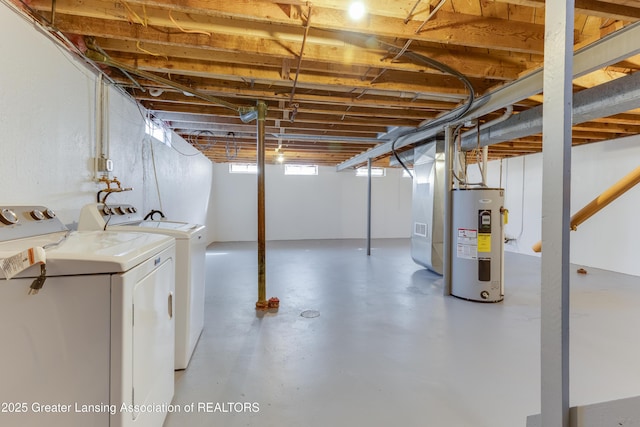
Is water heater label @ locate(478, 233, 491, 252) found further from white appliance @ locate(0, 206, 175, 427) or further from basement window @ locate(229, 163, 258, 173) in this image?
basement window @ locate(229, 163, 258, 173)

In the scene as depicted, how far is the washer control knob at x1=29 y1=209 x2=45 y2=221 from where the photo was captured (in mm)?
1548

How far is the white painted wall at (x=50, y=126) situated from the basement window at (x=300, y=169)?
5.89 meters

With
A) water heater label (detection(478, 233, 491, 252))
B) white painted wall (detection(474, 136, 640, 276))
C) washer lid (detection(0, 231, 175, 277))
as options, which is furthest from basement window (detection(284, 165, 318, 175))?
washer lid (detection(0, 231, 175, 277))

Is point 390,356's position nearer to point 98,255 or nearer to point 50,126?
point 98,255

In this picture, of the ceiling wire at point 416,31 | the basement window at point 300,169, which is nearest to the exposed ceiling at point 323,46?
the ceiling wire at point 416,31

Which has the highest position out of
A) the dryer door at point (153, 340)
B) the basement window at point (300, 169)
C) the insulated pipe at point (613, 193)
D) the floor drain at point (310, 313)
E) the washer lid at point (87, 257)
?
the basement window at point (300, 169)

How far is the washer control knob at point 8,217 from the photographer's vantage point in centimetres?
133

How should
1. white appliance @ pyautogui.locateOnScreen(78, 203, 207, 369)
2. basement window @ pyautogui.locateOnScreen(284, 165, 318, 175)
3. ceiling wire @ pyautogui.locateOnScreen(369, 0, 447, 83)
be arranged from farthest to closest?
basement window @ pyautogui.locateOnScreen(284, 165, 318, 175) → white appliance @ pyautogui.locateOnScreen(78, 203, 207, 369) → ceiling wire @ pyautogui.locateOnScreen(369, 0, 447, 83)

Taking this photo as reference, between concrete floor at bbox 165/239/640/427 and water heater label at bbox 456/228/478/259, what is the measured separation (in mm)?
571

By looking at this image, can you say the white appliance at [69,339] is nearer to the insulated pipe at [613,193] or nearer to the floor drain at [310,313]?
the floor drain at [310,313]

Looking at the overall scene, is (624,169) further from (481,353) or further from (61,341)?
(61,341)

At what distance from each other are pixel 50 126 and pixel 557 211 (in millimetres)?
2585

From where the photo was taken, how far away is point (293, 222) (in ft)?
29.4

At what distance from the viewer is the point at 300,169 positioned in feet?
29.5
